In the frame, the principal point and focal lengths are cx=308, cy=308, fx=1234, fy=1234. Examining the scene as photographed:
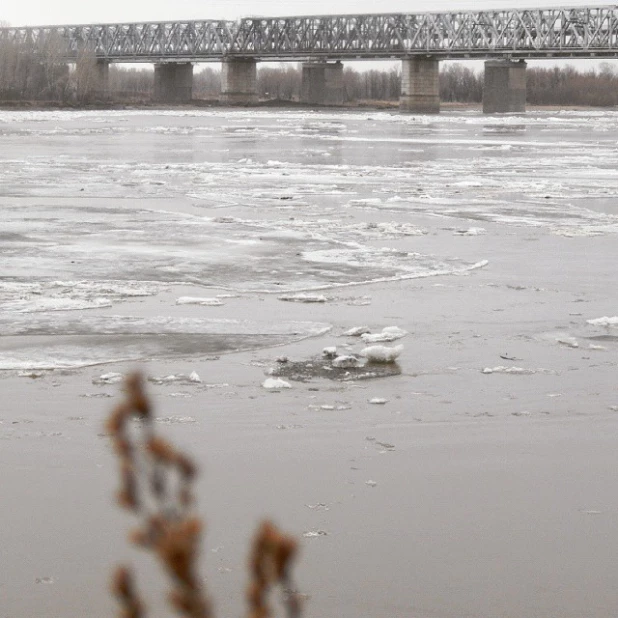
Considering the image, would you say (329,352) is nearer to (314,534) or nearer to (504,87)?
(314,534)

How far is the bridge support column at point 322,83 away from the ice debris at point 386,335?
4318 inches

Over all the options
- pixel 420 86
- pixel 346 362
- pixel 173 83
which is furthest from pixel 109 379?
pixel 173 83

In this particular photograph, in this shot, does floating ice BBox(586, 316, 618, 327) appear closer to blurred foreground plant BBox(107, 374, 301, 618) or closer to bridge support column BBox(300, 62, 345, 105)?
blurred foreground plant BBox(107, 374, 301, 618)

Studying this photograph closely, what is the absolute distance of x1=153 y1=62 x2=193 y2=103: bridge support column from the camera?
122438mm

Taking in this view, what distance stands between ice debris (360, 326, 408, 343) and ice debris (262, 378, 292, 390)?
4.43 ft

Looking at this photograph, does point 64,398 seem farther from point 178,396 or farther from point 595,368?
point 595,368

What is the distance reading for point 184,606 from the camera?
4.20 ft

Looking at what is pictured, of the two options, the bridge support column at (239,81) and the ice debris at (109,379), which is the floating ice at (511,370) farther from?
the bridge support column at (239,81)

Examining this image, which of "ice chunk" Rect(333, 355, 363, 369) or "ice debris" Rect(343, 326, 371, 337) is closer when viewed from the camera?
"ice chunk" Rect(333, 355, 363, 369)

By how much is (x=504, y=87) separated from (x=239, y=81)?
99.3 feet

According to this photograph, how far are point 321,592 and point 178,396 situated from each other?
284 cm

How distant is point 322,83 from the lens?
11988 centimetres

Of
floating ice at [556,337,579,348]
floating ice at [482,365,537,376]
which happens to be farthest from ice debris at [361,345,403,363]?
floating ice at [556,337,579,348]

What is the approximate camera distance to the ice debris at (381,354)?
24.1 feet
